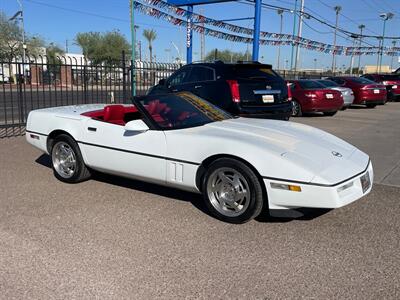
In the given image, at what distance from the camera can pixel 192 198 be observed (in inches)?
193

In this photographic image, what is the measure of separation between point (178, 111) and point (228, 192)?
127 cm

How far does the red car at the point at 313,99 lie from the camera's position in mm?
13688

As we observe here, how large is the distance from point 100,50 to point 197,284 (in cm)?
6450

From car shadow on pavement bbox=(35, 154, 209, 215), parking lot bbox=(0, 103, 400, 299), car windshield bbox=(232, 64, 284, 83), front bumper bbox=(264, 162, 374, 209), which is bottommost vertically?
parking lot bbox=(0, 103, 400, 299)

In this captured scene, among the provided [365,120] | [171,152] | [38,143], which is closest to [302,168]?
[171,152]

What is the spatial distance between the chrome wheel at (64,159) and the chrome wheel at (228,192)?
6.98ft

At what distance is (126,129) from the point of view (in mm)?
4617

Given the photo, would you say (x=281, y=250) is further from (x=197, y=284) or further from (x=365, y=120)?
(x=365, y=120)

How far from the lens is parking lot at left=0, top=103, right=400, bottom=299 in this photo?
298 centimetres

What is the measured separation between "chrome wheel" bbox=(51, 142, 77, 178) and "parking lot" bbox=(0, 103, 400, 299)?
27cm

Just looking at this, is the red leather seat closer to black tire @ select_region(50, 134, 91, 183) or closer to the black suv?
black tire @ select_region(50, 134, 91, 183)

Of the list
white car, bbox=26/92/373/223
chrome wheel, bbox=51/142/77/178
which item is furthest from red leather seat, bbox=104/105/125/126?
chrome wheel, bbox=51/142/77/178

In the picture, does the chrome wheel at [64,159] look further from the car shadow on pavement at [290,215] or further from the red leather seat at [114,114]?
the car shadow on pavement at [290,215]

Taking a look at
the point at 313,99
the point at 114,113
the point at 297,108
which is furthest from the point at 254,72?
the point at 297,108
